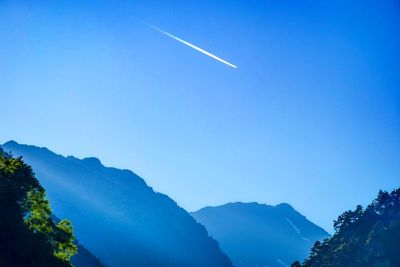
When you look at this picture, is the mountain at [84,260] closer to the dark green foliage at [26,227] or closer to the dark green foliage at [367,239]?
the dark green foliage at [367,239]

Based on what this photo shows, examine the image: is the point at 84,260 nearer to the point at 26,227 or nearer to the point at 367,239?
the point at 367,239

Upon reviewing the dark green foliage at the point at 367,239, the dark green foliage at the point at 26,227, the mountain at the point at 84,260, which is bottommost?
the dark green foliage at the point at 26,227

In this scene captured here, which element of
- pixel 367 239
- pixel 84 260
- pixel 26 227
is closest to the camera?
pixel 26 227

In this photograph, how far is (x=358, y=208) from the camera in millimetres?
124938

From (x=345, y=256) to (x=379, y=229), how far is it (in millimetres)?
10514

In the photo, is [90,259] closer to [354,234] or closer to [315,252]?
[315,252]

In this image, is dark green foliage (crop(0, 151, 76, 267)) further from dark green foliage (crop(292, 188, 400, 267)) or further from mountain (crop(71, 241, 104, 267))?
mountain (crop(71, 241, 104, 267))

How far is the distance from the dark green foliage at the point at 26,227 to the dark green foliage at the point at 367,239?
250 feet

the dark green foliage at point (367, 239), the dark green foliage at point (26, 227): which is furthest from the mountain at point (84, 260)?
the dark green foliage at point (26, 227)

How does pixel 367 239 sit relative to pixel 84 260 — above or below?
above

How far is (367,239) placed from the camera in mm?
103562

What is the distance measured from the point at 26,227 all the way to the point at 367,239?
3458 inches

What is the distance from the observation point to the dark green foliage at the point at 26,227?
3434 cm

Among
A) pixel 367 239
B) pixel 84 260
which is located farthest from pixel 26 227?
pixel 84 260
